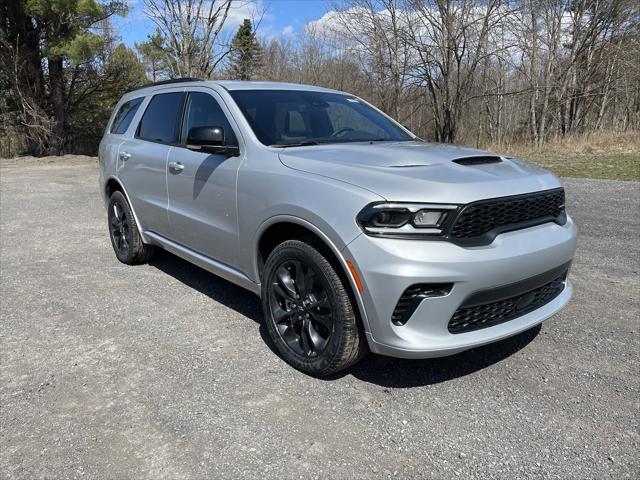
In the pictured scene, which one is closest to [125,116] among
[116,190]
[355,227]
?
[116,190]

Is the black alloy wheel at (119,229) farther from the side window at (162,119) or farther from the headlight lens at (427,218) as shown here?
the headlight lens at (427,218)

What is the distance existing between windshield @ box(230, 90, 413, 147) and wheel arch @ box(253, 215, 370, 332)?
637 mm

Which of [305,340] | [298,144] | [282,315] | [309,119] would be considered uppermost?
[309,119]

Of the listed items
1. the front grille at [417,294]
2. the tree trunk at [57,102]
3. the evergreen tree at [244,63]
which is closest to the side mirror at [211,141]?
the front grille at [417,294]

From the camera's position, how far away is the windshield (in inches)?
144

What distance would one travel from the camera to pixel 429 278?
248 cm

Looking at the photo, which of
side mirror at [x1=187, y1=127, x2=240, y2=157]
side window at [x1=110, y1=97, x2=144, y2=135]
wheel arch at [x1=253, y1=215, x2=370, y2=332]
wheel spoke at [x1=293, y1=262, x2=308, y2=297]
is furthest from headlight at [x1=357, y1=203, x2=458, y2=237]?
side window at [x1=110, y1=97, x2=144, y2=135]

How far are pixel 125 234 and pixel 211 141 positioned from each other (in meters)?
2.47

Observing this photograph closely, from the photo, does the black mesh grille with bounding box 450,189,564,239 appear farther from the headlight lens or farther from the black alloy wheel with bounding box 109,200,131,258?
the black alloy wheel with bounding box 109,200,131,258

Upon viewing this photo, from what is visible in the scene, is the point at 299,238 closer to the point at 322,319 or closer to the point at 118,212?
the point at 322,319

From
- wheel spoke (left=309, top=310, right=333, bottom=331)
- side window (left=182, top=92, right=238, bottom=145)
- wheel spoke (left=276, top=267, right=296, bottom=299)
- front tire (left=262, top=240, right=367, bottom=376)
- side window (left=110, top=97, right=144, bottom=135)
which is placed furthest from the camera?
side window (left=110, top=97, right=144, bottom=135)

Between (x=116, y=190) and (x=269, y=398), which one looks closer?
(x=269, y=398)

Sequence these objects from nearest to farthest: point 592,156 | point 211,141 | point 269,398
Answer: point 269,398 < point 211,141 < point 592,156

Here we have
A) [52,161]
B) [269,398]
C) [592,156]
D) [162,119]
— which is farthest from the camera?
[52,161]
